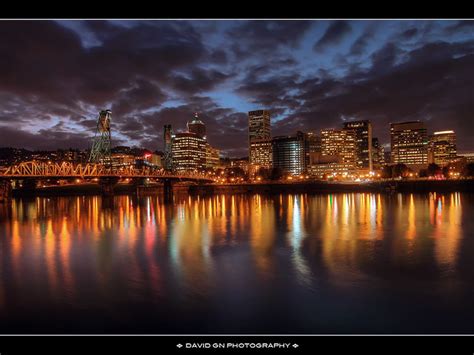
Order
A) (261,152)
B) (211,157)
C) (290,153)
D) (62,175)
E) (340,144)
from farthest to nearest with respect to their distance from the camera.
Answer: (211,157), (261,152), (340,144), (290,153), (62,175)

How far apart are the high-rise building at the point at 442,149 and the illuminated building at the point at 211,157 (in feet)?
256

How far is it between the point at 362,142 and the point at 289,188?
3558 inches

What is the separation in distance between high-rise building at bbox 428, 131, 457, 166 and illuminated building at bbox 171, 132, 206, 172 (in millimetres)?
80910

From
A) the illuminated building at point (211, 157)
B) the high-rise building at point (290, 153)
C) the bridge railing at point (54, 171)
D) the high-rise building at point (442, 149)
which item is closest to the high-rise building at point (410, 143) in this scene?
the high-rise building at point (442, 149)

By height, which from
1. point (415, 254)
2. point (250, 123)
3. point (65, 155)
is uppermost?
point (250, 123)

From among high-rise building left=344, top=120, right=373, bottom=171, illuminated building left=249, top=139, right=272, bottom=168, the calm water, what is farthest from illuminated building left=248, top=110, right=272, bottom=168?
the calm water

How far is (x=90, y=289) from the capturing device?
25.6ft

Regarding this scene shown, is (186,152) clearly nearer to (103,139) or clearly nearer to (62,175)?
(103,139)

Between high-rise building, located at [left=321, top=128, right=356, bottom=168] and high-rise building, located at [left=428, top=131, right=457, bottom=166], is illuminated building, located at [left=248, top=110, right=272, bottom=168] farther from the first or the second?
high-rise building, located at [left=428, top=131, right=457, bottom=166]

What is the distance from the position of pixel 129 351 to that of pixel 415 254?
9.24 meters

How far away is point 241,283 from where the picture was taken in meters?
8.18

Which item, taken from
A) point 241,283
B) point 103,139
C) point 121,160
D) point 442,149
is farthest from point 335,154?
point 241,283
